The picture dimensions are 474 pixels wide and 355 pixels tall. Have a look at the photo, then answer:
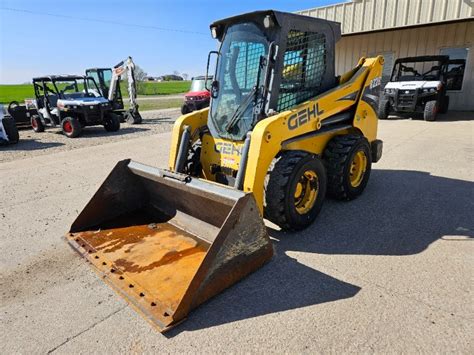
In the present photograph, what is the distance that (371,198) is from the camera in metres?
4.82

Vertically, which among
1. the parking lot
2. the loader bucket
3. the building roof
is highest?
the building roof

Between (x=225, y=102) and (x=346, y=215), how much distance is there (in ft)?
6.81

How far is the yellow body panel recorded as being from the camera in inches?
131

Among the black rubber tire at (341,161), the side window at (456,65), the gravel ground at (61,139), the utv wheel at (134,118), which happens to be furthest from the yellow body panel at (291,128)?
the side window at (456,65)

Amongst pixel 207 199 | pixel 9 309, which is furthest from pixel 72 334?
pixel 207 199

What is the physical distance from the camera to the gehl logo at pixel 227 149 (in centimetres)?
387

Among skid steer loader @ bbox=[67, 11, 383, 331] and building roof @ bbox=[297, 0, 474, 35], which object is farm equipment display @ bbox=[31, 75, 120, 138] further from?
building roof @ bbox=[297, 0, 474, 35]

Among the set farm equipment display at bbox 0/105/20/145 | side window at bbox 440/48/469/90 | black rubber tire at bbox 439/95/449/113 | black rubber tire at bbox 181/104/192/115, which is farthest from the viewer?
black rubber tire at bbox 181/104/192/115

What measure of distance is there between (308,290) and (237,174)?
133cm

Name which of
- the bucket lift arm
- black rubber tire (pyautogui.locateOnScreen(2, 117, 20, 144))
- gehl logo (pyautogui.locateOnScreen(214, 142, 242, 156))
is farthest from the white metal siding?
black rubber tire (pyautogui.locateOnScreen(2, 117, 20, 144))

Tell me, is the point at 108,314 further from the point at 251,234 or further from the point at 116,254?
the point at 251,234

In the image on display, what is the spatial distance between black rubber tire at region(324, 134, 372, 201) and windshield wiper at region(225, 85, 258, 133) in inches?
51.6

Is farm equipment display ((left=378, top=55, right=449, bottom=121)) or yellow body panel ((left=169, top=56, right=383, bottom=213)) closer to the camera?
yellow body panel ((left=169, top=56, right=383, bottom=213))

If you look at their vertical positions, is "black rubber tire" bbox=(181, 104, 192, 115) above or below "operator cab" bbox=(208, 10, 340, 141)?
below
